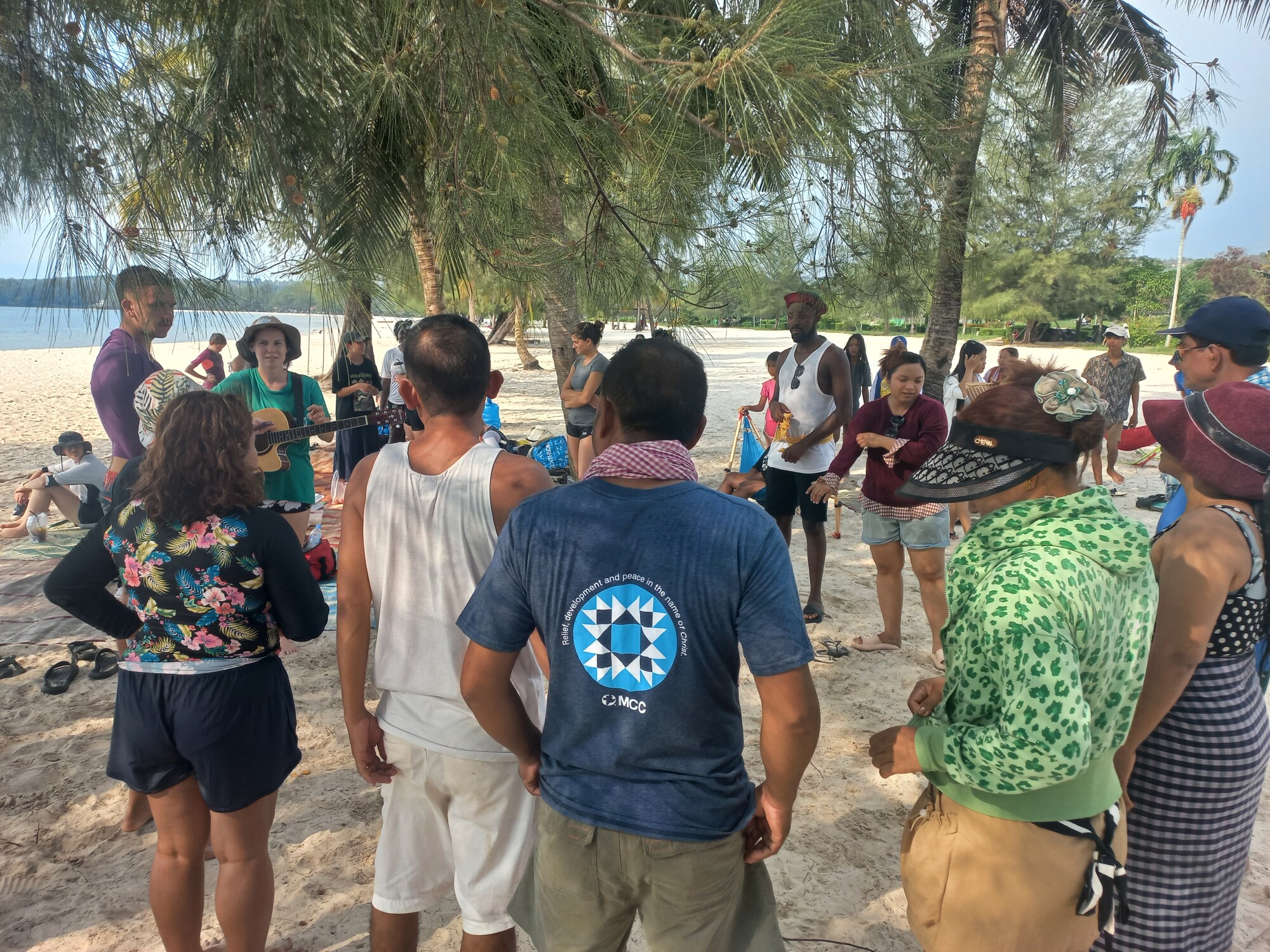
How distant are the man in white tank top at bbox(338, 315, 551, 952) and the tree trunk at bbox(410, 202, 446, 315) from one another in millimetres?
1123

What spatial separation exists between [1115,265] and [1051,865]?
42929 mm

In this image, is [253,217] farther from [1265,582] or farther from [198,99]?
[1265,582]

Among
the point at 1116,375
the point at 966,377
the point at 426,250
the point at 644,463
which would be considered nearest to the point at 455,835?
the point at 644,463

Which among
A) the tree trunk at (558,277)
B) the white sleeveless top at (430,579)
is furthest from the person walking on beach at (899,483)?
the white sleeveless top at (430,579)

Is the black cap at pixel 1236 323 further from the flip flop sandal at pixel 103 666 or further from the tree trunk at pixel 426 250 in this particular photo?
the flip flop sandal at pixel 103 666

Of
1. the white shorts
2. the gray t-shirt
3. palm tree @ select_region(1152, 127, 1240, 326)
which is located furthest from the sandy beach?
palm tree @ select_region(1152, 127, 1240, 326)

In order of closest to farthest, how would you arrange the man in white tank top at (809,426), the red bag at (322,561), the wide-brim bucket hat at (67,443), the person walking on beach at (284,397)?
1. the person walking on beach at (284,397)
2. the man in white tank top at (809,426)
3. the red bag at (322,561)
4. the wide-brim bucket hat at (67,443)

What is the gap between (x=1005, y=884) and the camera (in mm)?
1444

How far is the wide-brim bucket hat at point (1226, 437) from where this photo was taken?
5.58ft

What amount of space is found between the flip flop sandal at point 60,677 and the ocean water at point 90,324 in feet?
7.69

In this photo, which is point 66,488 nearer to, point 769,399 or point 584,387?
point 584,387

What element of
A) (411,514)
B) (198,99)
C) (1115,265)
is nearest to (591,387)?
(198,99)

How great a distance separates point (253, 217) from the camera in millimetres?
2490

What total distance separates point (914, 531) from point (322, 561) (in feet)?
12.1
